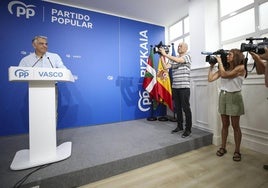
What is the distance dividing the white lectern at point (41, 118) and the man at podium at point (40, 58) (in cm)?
66

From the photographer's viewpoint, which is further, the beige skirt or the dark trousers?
the dark trousers

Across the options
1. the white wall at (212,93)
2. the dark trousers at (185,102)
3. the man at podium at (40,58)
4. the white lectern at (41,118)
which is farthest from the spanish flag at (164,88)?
the white lectern at (41,118)

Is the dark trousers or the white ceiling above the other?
the white ceiling

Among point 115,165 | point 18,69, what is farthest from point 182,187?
point 18,69

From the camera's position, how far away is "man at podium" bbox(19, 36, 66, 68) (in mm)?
1893

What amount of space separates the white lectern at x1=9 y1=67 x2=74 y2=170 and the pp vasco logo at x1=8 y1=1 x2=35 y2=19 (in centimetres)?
181

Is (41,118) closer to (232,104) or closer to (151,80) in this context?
(232,104)

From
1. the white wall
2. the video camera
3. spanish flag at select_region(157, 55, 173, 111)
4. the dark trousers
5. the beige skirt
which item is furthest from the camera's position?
spanish flag at select_region(157, 55, 173, 111)

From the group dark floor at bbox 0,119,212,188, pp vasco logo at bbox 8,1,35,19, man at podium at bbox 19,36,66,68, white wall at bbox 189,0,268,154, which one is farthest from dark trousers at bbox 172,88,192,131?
pp vasco logo at bbox 8,1,35,19

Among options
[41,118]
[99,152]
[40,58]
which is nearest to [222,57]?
[99,152]

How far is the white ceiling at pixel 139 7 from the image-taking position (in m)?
2.61

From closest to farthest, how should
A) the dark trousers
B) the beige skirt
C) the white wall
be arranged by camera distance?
the beige skirt < the white wall < the dark trousers

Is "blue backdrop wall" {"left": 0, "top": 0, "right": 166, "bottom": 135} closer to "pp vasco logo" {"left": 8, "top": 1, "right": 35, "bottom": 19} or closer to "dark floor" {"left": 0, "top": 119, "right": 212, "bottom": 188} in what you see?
"pp vasco logo" {"left": 8, "top": 1, "right": 35, "bottom": 19}

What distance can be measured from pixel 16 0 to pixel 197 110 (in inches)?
135
